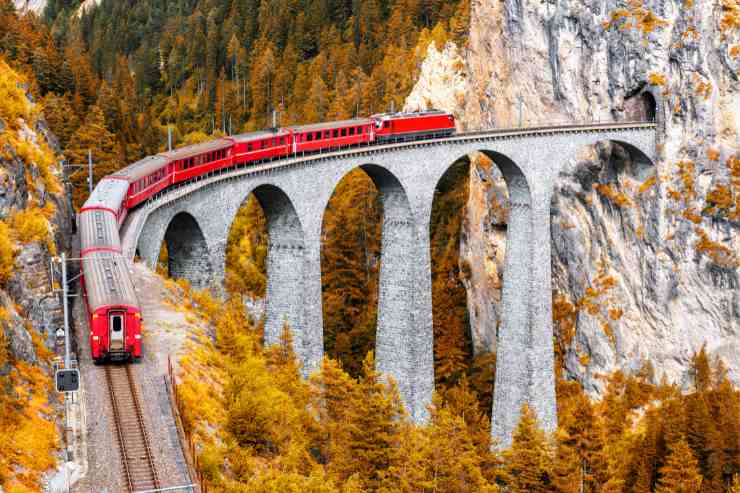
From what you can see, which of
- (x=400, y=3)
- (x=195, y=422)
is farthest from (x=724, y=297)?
(x=400, y=3)

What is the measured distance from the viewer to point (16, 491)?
733 inches

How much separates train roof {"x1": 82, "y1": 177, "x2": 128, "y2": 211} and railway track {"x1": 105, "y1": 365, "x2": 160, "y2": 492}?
10309 mm

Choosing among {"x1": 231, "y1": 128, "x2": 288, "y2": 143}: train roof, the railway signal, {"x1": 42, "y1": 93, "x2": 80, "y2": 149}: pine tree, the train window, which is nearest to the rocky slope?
the railway signal

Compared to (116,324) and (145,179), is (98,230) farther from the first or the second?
(116,324)

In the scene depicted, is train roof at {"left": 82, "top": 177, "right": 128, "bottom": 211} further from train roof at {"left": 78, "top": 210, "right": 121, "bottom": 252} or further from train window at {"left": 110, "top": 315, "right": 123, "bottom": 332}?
train window at {"left": 110, "top": 315, "right": 123, "bottom": 332}

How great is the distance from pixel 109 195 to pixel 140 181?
217cm

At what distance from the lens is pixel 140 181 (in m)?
38.5

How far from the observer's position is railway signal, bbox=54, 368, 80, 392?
22.5 meters

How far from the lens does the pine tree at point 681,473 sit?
4466 centimetres

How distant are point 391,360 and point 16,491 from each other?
116ft

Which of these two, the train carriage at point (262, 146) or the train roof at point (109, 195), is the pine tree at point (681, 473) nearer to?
the train carriage at point (262, 146)

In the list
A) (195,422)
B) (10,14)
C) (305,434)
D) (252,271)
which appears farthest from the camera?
(252,271)

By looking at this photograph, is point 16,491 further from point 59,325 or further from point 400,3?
point 400,3

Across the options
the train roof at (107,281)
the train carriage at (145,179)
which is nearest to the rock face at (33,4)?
the train carriage at (145,179)
